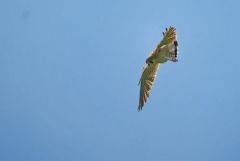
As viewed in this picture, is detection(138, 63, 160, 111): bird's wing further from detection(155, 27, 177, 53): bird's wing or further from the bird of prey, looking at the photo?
detection(155, 27, 177, 53): bird's wing

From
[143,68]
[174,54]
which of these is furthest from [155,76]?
[174,54]

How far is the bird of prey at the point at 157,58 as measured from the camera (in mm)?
19734

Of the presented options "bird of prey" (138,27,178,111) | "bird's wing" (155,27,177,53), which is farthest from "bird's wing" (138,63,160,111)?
"bird's wing" (155,27,177,53)

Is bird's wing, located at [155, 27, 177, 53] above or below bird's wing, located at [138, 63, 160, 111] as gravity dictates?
above

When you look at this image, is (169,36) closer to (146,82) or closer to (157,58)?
(157,58)

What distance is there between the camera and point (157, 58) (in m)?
20.9

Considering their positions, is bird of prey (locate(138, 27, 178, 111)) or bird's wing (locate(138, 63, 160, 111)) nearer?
bird of prey (locate(138, 27, 178, 111))

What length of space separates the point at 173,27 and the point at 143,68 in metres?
3.28

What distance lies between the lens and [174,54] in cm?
1991

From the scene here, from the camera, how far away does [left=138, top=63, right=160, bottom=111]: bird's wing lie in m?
22.3

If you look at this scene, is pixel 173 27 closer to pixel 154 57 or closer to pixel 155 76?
pixel 154 57

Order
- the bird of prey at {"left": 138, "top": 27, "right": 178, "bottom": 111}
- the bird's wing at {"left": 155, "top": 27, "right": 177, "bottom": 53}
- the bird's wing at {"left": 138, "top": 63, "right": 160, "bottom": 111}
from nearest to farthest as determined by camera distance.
A: 1. the bird's wing at {"left": 155, "top": 27, "right": 177, "bottom": 53}
2. the bird of prey at {"left": 138, "top": 27, "right": 178, "bottom": 111}
3. the bird's wing at {"left": 138, "top": 63, "right": 160, "bottom": 111}

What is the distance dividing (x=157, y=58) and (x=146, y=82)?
208 centimetres

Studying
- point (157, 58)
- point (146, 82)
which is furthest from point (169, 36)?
point (146, 82)
